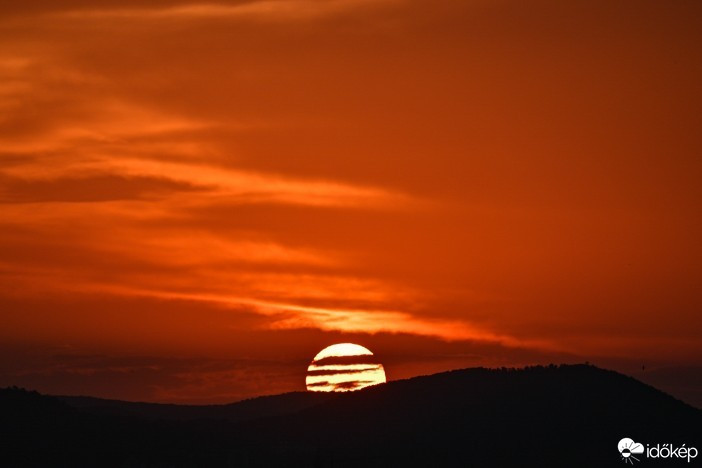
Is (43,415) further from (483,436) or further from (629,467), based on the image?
→ (629,467)

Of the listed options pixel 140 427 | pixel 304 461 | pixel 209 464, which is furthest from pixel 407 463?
pixel 140 427

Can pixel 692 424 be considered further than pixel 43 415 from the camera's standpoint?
Yes

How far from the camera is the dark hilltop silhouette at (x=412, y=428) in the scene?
65375 mm

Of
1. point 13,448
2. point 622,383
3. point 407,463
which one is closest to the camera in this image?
point 13,448

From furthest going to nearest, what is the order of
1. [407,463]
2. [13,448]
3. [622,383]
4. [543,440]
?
[622,383] < [543,440] < [407,463] < [13,448]

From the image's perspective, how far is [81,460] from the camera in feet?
206

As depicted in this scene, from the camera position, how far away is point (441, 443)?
73.0 m

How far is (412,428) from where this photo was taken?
256 feet

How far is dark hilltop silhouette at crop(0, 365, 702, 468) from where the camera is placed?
6538 cm

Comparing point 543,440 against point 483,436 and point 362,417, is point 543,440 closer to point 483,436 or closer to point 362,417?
point 483,436

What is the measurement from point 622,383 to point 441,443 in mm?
17231

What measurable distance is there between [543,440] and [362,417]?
15965mm

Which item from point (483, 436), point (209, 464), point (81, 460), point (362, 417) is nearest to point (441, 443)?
point (483, 436)

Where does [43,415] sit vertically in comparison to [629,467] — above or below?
above
